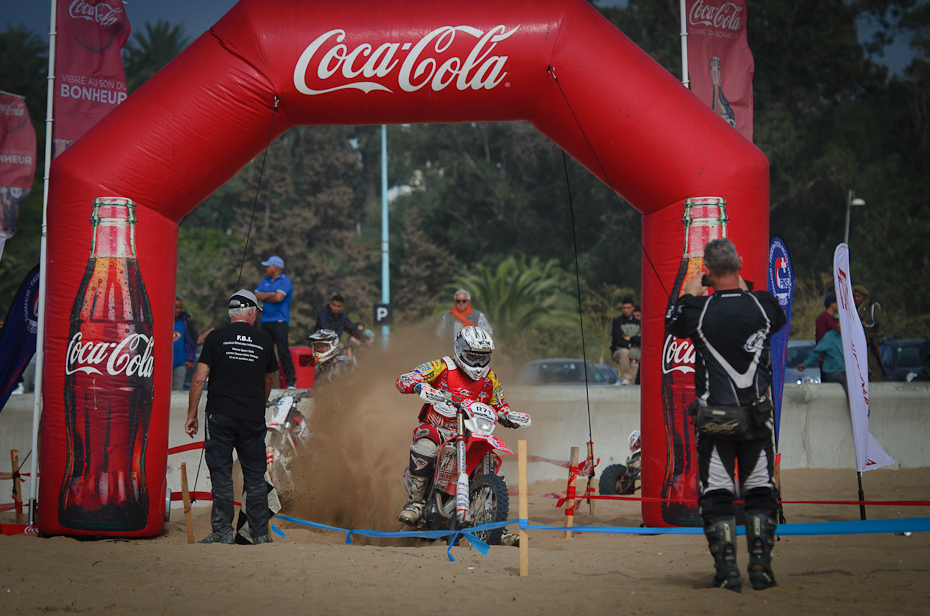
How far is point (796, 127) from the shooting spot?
4100 cm

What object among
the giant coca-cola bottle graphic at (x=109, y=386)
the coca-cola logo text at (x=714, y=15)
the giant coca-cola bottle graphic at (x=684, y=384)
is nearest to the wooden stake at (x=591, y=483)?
the giant coca-cola bottle graphic at (x=684, y=384)

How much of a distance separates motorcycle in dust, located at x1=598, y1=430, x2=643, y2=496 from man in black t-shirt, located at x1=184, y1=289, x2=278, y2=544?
400cm

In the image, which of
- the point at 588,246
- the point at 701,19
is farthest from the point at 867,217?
the point at 701,19

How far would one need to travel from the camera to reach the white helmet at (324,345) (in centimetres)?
986

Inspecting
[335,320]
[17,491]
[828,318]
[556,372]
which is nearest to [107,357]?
[17,491]

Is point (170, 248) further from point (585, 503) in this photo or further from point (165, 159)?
point (585, 503)

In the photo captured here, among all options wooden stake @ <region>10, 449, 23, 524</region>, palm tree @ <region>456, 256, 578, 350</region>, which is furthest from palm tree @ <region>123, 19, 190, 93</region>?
wooden stake @ <region>10, 449, 23, 524</region>

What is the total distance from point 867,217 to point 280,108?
34.9 metres

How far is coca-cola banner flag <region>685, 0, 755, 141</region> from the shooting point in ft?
30.7

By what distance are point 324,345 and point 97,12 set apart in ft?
14.1

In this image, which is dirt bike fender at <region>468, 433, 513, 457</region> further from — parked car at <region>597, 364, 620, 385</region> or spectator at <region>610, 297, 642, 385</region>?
parked car at <region>597, 364, 620, 385</region>

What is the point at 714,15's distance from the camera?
945 cm

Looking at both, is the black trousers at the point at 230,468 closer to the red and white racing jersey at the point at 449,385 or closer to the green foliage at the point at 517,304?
the red and white racing jersey at the point at 449,385

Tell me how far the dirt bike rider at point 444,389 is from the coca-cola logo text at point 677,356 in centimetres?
153
